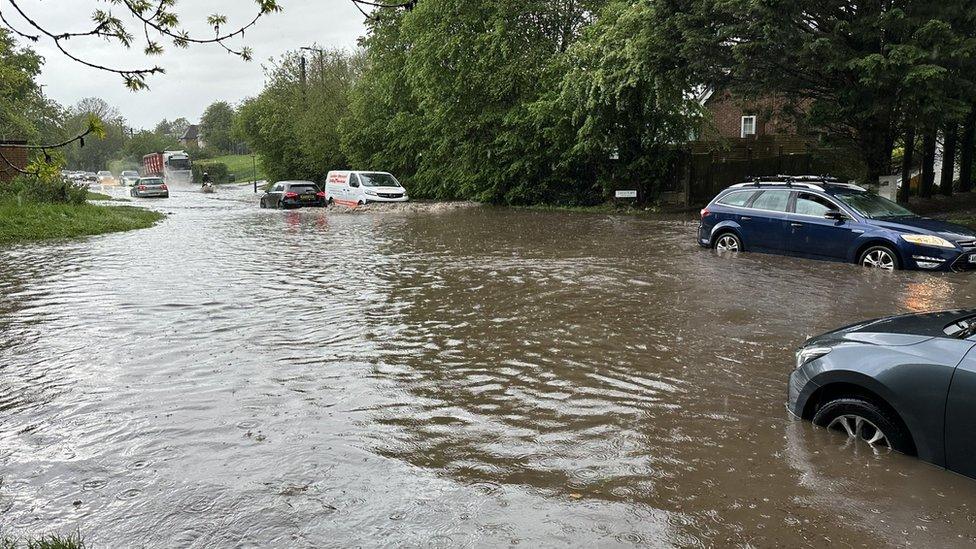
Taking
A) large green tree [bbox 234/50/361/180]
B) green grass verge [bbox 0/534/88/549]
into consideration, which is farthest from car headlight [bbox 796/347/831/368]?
large green tree [bbox 234/50/361/180]

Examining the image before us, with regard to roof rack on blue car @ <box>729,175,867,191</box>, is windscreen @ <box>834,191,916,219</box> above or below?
below

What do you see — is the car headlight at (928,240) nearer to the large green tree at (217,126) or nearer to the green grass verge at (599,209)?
the green grass verge at (599,209)

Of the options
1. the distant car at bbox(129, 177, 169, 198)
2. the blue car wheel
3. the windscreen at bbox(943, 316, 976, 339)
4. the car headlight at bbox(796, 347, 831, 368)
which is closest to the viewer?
the windscreen at bbox(943, 316, 976, 339)

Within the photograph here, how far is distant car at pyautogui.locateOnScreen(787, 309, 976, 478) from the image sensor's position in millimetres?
3955

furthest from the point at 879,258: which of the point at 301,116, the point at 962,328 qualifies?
the point at 301,116

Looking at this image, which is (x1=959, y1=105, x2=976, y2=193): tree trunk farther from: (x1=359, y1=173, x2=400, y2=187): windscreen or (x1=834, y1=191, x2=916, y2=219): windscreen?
(x1=359, y1=173, x2=400, y2=187): windscreen

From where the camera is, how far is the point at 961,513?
3.75 meters

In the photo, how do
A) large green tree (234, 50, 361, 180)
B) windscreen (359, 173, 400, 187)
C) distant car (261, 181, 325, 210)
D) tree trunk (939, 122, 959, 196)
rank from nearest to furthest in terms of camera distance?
1. tree trunk (939, 122, 959, 196)
2. windscreen (359, 173, 400, 187)
3. distant car (261, 181, 325, 210)
4. large green tree (234, 50, 361, 180)

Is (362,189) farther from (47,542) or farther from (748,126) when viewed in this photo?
(47,542)

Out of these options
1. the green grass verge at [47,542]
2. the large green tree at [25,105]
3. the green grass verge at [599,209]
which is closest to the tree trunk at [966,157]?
the green grass verge at [599,209]

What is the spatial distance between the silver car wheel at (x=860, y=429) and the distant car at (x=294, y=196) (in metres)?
30.9

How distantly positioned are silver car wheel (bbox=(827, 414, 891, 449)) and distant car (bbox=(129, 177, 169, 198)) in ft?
162

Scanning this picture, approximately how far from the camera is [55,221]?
68.1 feet

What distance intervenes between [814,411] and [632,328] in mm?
3345
